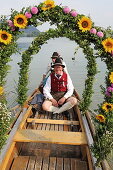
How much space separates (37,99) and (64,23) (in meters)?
2.79

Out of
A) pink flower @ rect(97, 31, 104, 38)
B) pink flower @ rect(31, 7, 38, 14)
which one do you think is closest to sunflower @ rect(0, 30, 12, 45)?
pink flower @ rect(31, 7, 38, 14)

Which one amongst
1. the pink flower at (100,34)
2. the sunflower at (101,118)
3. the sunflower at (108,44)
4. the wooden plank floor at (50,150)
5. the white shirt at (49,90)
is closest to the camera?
the sunflower at (101,118)

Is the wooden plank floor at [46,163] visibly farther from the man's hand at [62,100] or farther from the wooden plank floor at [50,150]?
the man's hand at [62,100]

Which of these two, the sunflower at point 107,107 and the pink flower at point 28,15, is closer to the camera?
the sunflower at point 107,107

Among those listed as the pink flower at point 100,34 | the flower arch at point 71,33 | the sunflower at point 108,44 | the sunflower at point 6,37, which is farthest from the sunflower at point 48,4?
the sunflower at point 108,44

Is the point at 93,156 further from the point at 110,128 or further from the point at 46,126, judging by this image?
the point at 46,126

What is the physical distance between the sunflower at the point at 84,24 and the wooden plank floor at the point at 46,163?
2.37 m

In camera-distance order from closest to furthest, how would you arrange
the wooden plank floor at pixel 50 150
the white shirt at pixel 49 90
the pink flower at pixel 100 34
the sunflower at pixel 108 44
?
1. the sunflower at pixel 108 44
2. the pink flower at pixel 100 34
3. the wooden plank floor at pixel 50 150
4. the white shirt at pixel 49 90

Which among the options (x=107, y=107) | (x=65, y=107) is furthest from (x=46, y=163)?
(x=65, y=107)

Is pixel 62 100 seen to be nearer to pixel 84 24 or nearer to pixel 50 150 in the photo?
pixel 50 150

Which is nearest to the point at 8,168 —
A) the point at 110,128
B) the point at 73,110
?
the point at 110,128

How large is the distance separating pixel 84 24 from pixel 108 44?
59 cm

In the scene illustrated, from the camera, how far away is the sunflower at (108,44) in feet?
12.5

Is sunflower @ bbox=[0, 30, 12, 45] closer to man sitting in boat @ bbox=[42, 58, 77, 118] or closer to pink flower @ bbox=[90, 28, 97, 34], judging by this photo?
pink flower @ bbox=[90, 28, 97, 34]
